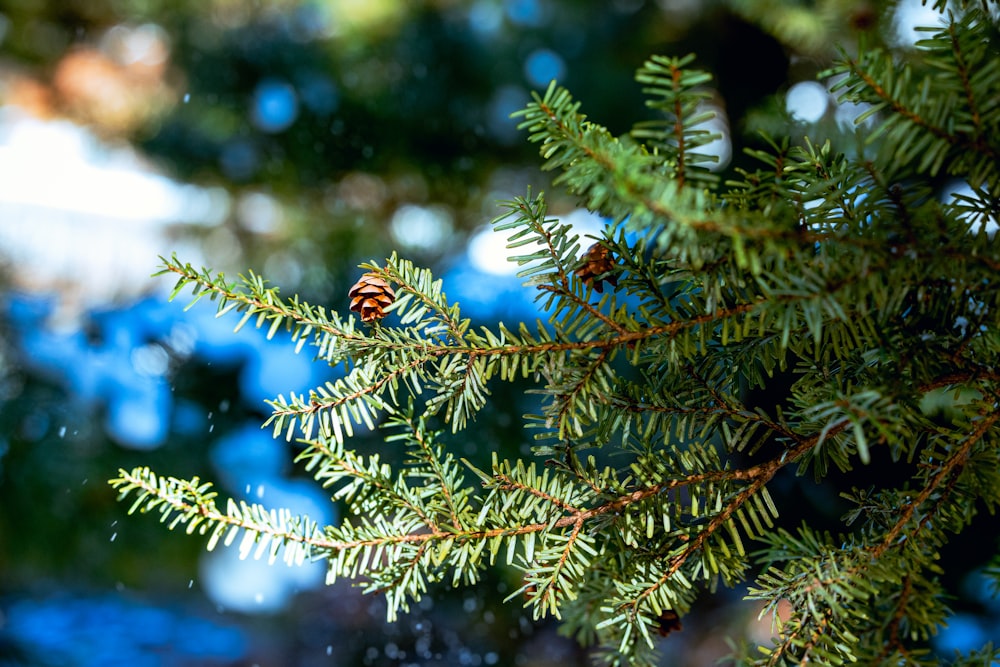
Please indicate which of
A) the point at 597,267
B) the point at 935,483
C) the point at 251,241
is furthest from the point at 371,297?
the point at 251,241

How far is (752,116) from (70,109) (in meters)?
0.97

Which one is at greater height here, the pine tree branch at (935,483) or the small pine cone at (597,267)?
the small pine cone at (597,267)

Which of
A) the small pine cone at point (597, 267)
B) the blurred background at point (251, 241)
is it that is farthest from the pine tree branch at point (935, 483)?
the blurred background at point (251, 241)

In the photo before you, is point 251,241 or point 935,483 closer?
point 935,483

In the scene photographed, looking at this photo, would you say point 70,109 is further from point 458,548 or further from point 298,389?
point 458,548

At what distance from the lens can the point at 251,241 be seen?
0.98 metres

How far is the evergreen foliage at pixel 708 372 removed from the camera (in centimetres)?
19

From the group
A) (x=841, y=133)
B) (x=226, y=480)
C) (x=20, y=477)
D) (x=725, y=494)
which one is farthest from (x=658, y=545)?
(x=20, y=477)

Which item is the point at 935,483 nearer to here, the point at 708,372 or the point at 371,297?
the point at 708,372

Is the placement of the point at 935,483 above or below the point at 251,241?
below

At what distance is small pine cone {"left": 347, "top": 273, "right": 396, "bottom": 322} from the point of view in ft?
0.81

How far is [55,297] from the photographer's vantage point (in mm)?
893

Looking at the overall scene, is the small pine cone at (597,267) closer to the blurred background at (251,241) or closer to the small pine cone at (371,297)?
the small pine cone at (371,297)

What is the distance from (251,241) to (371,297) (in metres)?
0.80
